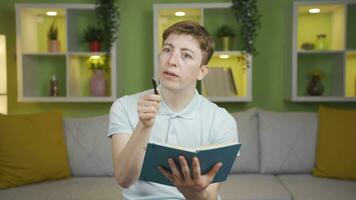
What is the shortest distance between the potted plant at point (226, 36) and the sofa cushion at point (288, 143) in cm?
66

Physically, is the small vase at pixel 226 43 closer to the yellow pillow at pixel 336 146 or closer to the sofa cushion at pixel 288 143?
the sofa cushion at pixel 288 143

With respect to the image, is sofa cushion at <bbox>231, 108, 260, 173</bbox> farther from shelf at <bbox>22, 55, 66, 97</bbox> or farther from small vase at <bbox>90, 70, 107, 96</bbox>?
shelf at <bbox>22, 55, 66, 97</bbox>

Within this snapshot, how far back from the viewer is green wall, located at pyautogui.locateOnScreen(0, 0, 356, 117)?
3.17 meters

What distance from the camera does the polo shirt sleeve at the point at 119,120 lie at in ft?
4.50

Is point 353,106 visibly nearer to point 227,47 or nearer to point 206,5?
point 227,47

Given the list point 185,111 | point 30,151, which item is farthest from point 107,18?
point 185,111

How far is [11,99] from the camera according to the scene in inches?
128

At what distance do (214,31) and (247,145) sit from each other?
1.02m

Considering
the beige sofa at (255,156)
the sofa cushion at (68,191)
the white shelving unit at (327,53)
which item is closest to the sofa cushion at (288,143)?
the beige sofa at (255,156)

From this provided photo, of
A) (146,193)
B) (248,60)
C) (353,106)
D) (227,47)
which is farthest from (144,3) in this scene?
(146,193)

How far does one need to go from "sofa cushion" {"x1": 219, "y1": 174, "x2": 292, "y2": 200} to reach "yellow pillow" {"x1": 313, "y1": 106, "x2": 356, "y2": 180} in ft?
1.14

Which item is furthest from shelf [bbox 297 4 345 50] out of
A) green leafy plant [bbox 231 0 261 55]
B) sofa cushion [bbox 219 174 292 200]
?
sofa cushion [bbox 219 174 292 200]

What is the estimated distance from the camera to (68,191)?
2271mm

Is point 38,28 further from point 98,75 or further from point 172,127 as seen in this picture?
point 172,127
